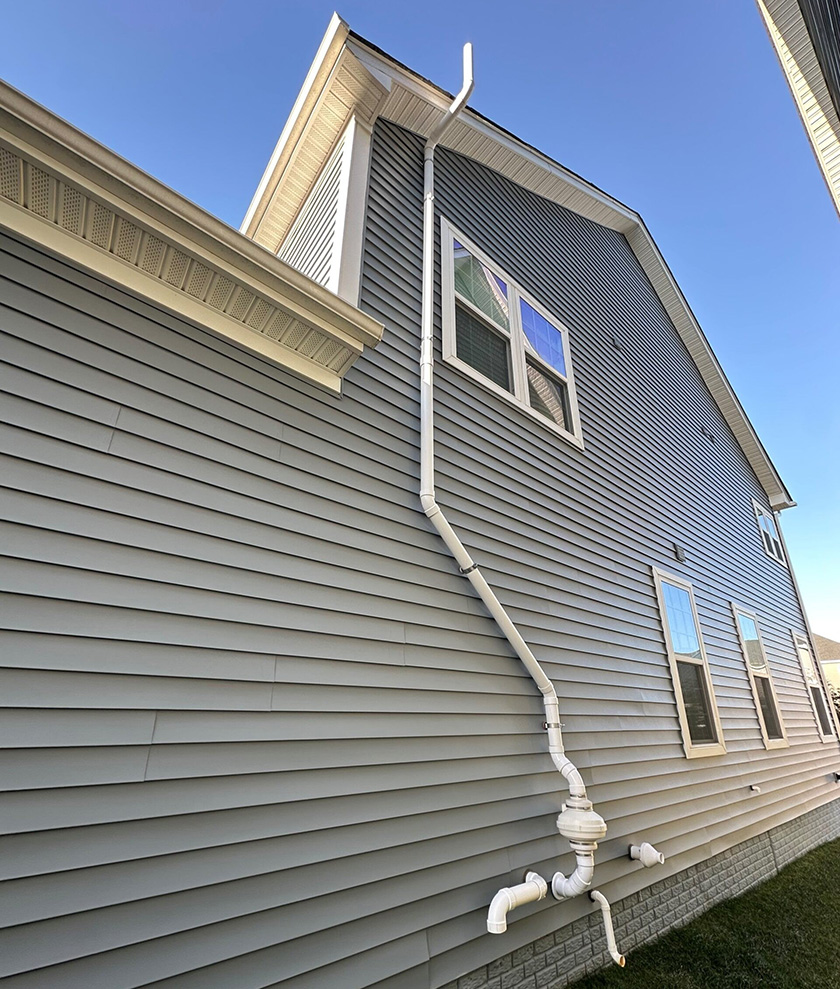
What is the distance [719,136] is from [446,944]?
1084cm

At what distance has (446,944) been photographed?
215 cm

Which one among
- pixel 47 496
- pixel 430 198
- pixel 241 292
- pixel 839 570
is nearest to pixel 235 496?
pixel 47 496

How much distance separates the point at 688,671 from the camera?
495 centimetres

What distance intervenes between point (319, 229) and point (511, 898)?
4.20 metres

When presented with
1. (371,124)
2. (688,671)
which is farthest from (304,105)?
(688,671)

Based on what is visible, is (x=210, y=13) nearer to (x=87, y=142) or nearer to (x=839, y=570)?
(x=87, y=142)

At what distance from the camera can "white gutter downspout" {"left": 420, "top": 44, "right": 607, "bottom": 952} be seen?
245 centimetres

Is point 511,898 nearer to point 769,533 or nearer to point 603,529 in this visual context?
point 603,529

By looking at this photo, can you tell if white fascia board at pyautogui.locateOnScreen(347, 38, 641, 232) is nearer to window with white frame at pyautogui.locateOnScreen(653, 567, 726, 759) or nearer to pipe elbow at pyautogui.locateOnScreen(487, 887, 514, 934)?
window with white frame at pyautogui.locateOnScreen(653, 567, 726, 759)

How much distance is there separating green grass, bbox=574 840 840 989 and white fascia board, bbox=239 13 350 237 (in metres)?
5.90

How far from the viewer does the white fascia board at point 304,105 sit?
3393mm

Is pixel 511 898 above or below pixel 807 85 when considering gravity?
below

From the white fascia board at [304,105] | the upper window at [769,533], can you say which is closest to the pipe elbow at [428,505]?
the white fascia board at [304,105]

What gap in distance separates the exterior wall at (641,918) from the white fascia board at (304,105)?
5322 millimetres
